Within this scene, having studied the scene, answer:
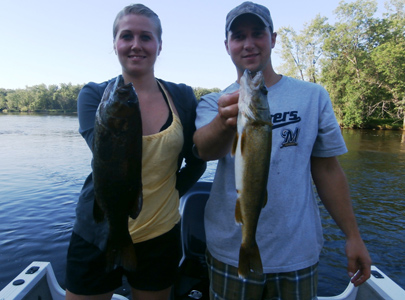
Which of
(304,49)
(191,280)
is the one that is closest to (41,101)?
(304,49)

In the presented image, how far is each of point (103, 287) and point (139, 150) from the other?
1.21m

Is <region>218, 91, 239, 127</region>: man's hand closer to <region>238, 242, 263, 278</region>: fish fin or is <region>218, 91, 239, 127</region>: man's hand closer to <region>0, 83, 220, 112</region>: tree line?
<region>238, 242, 263, 278</region>: fish fin

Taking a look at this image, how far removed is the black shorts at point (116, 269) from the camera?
2.27 metres

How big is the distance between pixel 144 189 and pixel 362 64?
42.3 metres

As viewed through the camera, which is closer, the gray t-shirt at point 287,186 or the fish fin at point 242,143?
the fish fin at point 242,143

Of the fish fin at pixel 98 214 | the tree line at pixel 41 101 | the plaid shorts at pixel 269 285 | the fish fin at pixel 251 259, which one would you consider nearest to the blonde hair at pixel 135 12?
the fish fin at pixel 98 214

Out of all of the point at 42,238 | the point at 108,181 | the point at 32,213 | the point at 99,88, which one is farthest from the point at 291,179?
the point at 32,213

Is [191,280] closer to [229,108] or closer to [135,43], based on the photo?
[229,108]

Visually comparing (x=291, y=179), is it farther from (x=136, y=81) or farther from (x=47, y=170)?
(x=47, y=170)

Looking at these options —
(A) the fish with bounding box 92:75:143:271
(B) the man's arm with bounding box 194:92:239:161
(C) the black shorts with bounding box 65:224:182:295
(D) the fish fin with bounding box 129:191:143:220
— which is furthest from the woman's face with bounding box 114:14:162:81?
(C) the black shorts with bounding box 65:224:182:295

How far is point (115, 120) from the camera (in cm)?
179

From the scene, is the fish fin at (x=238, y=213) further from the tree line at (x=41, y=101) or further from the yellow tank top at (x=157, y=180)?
the tree line at (x=41, y=101)

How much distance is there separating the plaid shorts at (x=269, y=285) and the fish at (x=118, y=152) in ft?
2.92

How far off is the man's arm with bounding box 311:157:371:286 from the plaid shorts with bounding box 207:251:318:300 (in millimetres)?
323
